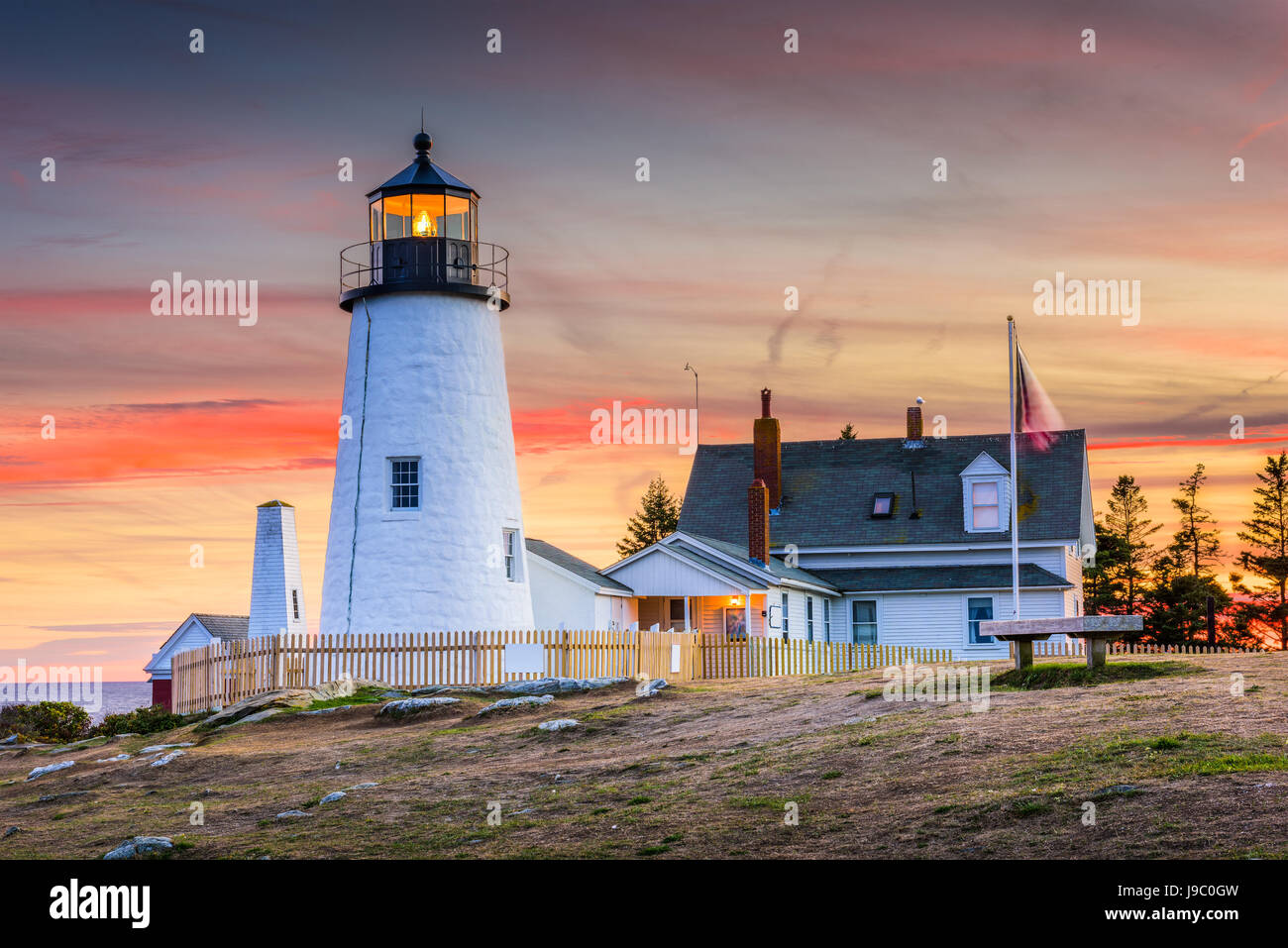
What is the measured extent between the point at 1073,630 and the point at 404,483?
16773mm

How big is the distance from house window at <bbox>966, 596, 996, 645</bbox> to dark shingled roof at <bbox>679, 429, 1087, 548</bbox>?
2751 mm

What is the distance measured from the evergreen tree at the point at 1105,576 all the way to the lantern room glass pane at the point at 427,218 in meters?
42.5

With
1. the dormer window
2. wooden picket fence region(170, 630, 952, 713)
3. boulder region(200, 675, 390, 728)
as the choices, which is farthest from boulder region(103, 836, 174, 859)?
the dormer window

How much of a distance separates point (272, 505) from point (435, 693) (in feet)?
42.7

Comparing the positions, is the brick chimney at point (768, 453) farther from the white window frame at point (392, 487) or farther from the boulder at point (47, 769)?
the boulder at point (47, 769)

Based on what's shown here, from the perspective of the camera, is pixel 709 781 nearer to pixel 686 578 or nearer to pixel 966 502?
pixel 686 578

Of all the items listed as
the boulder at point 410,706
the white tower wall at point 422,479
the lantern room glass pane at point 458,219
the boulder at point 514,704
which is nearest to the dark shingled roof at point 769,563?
the white tower wall at point 422,479

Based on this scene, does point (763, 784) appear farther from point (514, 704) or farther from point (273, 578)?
point (273, 578)

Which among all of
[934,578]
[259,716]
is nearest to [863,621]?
[934,578]

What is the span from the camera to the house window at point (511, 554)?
3303 cm

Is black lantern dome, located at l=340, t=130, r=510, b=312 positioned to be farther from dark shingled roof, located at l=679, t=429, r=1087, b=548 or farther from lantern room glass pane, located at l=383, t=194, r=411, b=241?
dark shingled roof, located at l=679, t=429, r=1087, b=548

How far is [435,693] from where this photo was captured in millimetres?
28375

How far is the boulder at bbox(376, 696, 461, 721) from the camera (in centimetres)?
2559
